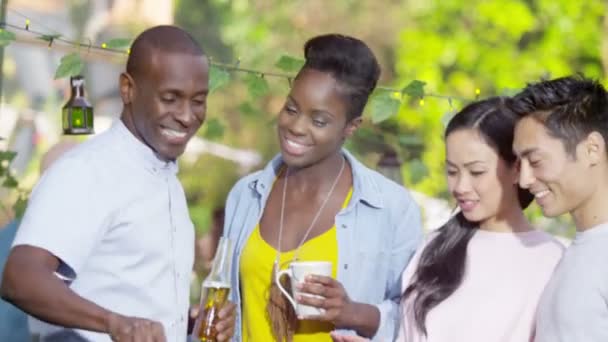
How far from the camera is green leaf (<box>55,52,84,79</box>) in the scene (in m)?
4.44

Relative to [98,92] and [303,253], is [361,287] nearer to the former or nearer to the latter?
[303,253]

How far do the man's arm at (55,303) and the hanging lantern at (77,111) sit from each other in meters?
1.62

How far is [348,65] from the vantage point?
3990 mm

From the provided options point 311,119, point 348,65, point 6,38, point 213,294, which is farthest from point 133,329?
point 6,38

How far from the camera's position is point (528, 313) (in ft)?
11.8

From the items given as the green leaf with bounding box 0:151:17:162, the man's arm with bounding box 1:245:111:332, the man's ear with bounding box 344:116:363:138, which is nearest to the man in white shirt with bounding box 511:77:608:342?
the man's ear with bounding box 344:116:363:138

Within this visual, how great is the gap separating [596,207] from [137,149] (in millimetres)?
1236

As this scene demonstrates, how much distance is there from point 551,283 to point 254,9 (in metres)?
13.2

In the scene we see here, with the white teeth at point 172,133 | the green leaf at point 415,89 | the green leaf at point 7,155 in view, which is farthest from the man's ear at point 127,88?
the green leaf at point 7,155

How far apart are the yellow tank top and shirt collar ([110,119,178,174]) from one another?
659 millimetres

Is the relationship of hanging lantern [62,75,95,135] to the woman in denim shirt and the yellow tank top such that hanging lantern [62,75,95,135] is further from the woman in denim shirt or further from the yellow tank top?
the yellow tank top

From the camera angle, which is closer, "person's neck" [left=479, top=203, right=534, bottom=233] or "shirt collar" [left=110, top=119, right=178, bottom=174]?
"shirt collar" [left=110, top=119, right=178, bottom=174]

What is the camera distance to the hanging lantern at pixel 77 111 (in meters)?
4.49

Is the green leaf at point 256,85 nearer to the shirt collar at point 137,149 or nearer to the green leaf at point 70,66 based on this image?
the green leaf at point 70,66
